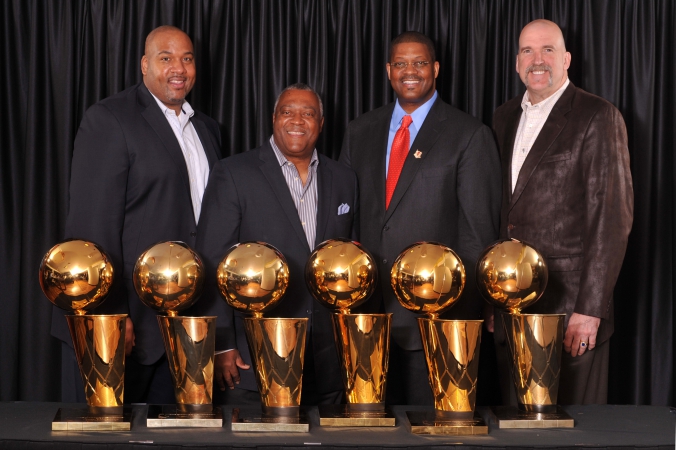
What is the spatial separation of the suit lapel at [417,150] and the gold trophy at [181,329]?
109cm

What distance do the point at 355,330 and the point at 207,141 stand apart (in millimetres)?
1400

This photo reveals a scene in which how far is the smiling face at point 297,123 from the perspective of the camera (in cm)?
254

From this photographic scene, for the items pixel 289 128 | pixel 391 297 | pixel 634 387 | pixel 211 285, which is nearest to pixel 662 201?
pixel 634 387

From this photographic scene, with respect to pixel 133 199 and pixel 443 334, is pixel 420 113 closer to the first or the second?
pixel 133 199

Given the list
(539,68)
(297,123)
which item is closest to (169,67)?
(297,123)

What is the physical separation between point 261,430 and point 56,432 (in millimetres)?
409

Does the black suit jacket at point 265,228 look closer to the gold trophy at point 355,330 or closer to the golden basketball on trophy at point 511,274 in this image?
the gold trophy at point 355,330

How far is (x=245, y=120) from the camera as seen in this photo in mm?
3471

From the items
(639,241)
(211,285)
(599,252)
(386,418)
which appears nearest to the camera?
(386,418)

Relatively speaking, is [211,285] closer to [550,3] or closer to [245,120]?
[245,120]

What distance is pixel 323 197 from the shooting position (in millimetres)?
2578

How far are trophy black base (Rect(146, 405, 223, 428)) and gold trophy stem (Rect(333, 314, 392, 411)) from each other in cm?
30

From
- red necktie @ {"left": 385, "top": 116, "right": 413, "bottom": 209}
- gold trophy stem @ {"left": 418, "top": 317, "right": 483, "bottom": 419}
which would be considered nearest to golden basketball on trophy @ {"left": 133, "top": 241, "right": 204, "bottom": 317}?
gold trophy stem @ {"left": 418, "top": 317, "right": 483, "bottom": 419}

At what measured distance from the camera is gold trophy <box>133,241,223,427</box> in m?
1.72
